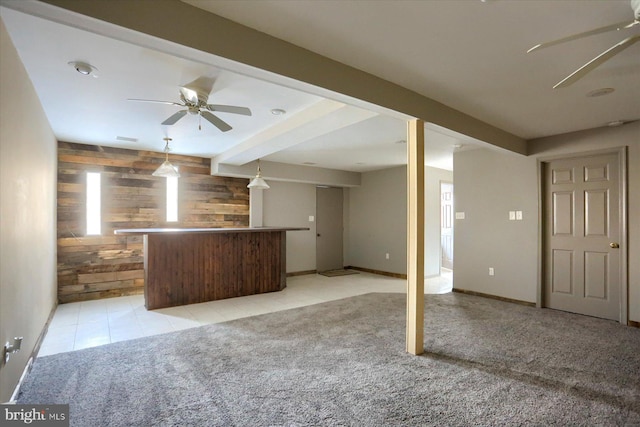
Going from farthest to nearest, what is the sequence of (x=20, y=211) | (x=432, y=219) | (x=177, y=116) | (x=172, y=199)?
(x=432, y=219) < (x=172, y=199) < (x=177, y=116) < (x=20, y=211)

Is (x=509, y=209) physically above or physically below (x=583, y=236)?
above

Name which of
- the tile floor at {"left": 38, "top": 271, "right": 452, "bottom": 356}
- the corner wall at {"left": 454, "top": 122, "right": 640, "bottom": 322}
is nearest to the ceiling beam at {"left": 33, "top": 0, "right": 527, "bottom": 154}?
the corner wall at {"left": 454, "top": 122, "right": 640, "bottom": 322}

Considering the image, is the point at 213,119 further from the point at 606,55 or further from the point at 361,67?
the point at 606,55

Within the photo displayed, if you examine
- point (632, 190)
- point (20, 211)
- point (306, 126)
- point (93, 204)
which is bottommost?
point (20, 211)

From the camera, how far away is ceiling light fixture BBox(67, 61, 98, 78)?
2373 millimetres

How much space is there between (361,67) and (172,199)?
4555 millimetres

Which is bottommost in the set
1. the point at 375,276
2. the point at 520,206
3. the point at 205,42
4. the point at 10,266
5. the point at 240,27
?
the point at 375,276

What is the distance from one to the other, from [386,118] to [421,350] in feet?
7.91

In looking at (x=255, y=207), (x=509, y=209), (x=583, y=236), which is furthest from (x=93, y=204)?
(x=583, y=236)

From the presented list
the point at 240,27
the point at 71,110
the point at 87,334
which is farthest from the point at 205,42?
the point at 87,334

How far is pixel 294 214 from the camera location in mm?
7297

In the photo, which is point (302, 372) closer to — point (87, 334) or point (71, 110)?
point (87, 334)

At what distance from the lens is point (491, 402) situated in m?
2.10

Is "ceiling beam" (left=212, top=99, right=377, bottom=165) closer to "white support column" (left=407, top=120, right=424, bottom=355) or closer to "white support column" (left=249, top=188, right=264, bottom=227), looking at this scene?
"white support column" (left=407, top=120, right=424, bottom=355)
